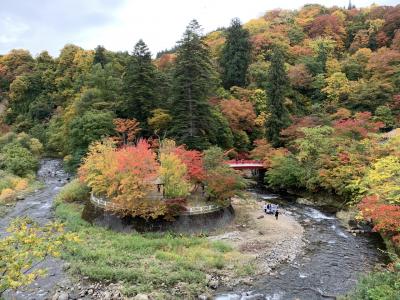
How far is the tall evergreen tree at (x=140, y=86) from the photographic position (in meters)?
42.5

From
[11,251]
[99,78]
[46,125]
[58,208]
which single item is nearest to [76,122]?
[99,78]

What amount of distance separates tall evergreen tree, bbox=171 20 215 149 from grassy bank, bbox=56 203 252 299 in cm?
1553

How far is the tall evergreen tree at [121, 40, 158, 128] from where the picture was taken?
139 ft

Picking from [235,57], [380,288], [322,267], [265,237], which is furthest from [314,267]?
[235,57]

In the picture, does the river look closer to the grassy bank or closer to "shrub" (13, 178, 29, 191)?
the grassy bank

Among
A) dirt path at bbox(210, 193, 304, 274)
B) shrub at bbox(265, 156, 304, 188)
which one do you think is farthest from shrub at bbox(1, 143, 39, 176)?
shrub at bbox(265, 156, 304, 188)

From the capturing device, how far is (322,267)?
22.6 metres

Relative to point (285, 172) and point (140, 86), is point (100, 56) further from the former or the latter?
point (285, 172)

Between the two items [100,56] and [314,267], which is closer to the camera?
[314,267]

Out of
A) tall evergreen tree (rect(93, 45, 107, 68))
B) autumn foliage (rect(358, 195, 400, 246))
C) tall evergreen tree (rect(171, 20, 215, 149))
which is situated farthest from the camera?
tall evergreen tree (rect(93, 45, 107, 68))

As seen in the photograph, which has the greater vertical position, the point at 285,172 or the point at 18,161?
the point at 285,172

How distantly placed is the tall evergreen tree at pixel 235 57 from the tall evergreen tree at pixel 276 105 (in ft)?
44.0

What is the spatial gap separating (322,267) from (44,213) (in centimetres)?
2379

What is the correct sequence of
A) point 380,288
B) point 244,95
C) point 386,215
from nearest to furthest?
point 380,288 < point 386,215 < point 244,95
